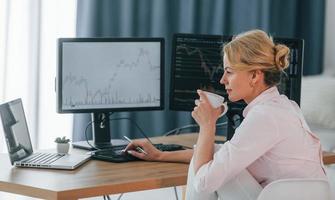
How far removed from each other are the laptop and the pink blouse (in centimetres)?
54

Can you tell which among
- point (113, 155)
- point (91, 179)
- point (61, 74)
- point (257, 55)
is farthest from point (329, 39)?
point (91, 179)

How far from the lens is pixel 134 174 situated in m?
2.25

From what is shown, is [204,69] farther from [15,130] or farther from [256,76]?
[15,130]

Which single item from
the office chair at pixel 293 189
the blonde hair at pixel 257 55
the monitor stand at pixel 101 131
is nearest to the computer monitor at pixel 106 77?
the monitor stand at pixel 101 131

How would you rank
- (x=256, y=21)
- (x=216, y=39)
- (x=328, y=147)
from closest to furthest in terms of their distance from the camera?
(x=216, y=39), (x=328, y=147), (x=256, y=21)

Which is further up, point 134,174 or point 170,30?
point 170,30

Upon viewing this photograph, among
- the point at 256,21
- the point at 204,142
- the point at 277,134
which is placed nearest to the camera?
the point at 277,134

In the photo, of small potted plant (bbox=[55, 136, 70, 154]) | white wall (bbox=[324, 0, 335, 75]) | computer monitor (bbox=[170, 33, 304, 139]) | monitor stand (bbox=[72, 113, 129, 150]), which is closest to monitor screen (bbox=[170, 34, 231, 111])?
computer monitor (bbox=[170, 33, 304, 139])

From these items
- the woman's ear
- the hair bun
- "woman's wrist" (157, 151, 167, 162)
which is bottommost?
"woman's wrist" (157, 151, 167, 162)

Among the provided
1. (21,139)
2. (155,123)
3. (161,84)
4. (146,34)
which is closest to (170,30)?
(146,34)

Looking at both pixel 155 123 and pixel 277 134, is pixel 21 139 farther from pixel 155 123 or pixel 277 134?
pixel 155 123

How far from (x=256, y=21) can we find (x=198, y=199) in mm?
2384

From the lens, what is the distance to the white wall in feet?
14.7

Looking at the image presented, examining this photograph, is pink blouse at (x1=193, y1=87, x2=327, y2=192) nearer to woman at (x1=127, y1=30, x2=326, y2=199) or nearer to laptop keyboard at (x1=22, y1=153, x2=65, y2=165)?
woman at (x1=127, y1=30, x2=326, y2=199)
